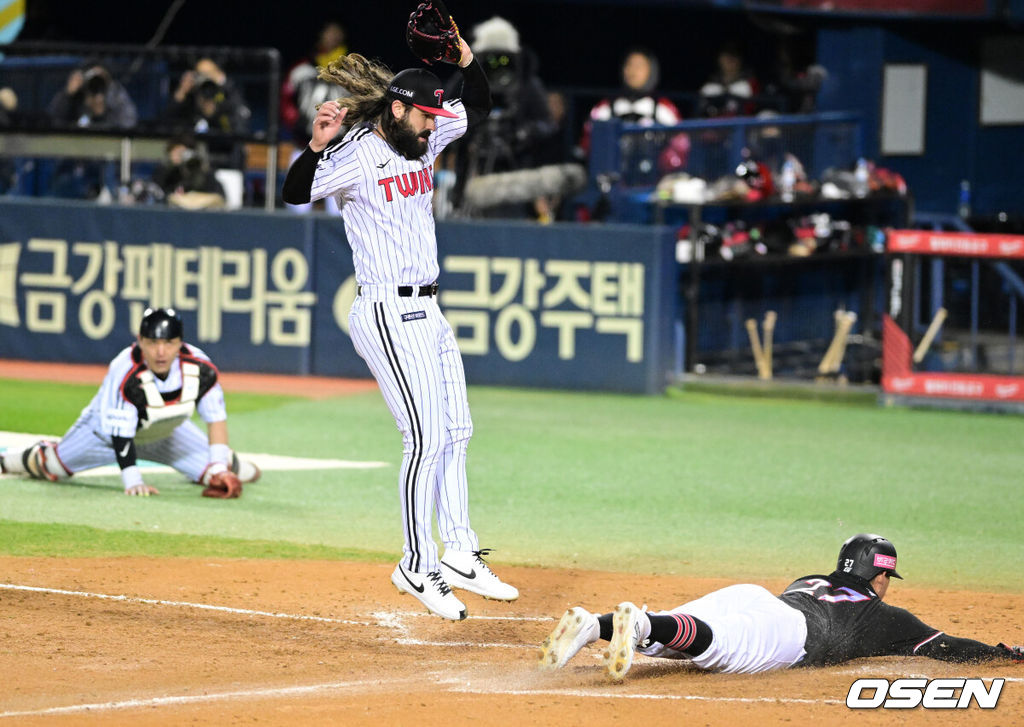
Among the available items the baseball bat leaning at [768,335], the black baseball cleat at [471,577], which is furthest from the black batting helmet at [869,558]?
the baseball bat leaning at [768,335]

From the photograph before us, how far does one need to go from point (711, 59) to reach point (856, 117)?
151 inches

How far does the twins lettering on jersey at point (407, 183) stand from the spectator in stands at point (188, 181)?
982 centimetres

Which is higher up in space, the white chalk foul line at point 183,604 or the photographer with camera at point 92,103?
the photographer with camera at point 92,103

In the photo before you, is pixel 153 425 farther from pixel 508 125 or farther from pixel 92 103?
pixel 92 103

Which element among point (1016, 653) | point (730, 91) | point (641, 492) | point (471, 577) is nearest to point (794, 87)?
point (730, 91)

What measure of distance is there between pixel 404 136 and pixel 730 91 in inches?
476

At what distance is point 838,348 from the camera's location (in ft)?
52.6

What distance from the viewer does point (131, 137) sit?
15602 mm

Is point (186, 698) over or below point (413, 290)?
below

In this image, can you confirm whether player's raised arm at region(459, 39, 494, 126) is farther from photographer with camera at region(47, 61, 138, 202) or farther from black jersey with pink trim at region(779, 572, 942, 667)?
photographer with camera at region(47, 61, 138, 202)

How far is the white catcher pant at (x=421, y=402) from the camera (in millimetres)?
6094

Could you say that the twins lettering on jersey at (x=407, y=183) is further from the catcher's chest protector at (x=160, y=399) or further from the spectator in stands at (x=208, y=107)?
the spectator in stands at (x=208, y=107)

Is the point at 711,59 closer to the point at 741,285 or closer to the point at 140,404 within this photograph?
the point at 741,285

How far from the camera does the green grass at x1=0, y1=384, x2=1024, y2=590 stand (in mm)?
8164
